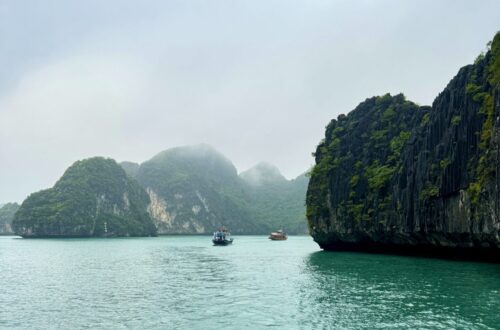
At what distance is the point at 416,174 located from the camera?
51.1m

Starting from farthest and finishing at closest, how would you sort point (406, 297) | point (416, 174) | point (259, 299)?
point (416, 174)
point (259, 299)
point (406, 297)

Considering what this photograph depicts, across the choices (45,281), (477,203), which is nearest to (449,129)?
(477,203)

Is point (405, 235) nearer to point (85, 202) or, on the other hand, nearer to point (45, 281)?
point (45, 281)

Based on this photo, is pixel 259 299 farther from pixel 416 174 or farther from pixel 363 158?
pixel 363 158

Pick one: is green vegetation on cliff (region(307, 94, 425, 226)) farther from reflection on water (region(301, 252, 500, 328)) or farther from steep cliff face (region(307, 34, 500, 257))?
reflection on water (region(301, 252, 500, 328))

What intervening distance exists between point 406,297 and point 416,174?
94.3ft

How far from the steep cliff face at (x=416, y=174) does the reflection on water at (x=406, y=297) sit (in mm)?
5903

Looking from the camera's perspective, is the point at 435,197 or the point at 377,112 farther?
the point at 377,112

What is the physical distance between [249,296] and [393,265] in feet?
73.5

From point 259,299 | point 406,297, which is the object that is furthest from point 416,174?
point 259,299

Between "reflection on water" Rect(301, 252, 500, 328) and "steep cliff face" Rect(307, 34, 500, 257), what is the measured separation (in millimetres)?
5903

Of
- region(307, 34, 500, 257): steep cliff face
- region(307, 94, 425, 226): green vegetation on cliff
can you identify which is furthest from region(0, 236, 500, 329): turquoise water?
region(307, 94, 425, 226): green vegetation on cliff

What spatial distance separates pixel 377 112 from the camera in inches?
2785

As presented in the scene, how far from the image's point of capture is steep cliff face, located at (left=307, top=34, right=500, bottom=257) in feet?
130
